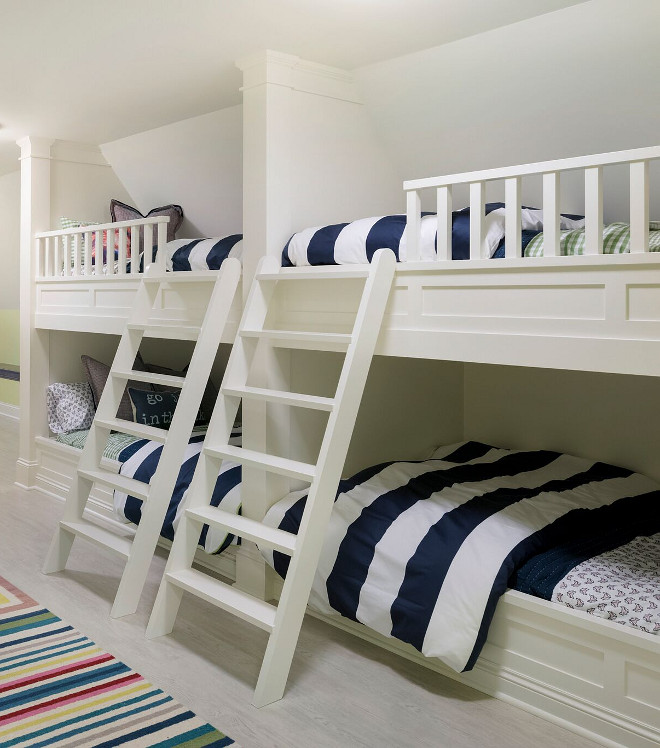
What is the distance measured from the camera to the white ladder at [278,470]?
211 cm

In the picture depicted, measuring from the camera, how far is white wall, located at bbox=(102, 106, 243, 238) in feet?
11.6

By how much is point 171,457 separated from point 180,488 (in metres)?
0.39

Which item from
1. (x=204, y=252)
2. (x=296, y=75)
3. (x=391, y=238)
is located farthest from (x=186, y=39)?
(x=391, y=238)

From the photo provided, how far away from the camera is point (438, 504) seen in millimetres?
2436

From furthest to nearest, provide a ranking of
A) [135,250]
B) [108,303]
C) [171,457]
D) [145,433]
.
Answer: [108,303] → [135,250] → [145,433] → [171,457]

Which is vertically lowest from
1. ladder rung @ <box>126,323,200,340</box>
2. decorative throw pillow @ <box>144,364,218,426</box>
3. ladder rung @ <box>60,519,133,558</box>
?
ladder rung @ <box>60,519,133,558</box>

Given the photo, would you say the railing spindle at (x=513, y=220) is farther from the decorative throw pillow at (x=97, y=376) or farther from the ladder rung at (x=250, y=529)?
the decorative throw pillow at (x=97, y=376)

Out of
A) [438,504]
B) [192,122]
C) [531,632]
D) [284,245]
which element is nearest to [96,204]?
[192,122]

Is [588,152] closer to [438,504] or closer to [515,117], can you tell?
[515,117]

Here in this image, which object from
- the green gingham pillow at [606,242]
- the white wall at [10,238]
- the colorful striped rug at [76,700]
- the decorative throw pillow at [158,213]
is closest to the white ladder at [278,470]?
the colorful striped rug at [76,700]

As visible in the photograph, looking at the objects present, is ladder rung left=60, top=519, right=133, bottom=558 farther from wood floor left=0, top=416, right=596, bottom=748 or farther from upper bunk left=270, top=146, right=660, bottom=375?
upper bunk left=270, top=146, right=660, bottom=375

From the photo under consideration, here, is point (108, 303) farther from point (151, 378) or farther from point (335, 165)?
point (335, 165)

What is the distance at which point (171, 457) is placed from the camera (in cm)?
269

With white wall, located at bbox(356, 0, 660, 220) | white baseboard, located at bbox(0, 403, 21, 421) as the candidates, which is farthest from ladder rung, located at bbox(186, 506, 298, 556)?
white baseboard, located at bbox(0, 403, 21, 421)
